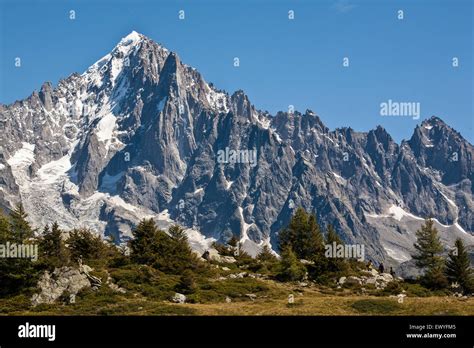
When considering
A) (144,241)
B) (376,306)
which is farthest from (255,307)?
(144,241)

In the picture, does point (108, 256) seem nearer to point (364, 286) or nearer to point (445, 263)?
point (364, 286)

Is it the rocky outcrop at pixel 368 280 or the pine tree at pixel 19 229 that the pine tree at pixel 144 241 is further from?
the rocky outcrop at pixel 368 280

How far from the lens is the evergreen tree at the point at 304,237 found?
82.2 m

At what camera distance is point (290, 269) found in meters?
68.0

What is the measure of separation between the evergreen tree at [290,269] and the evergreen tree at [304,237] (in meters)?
9.59

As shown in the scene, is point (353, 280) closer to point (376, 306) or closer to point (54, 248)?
point (376, 306)

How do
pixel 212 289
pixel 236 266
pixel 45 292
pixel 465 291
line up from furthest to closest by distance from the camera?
pixel 236 266, pixel 465 291, pixel 212 289, pixel 45 292

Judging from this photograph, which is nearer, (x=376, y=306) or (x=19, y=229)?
(x=376, y=306)

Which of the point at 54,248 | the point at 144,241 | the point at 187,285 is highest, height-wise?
the point at 144,241

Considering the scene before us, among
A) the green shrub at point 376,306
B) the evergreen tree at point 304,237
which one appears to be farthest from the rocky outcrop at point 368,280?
the green shrub at point 376,306

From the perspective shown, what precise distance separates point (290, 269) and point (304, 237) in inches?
636
